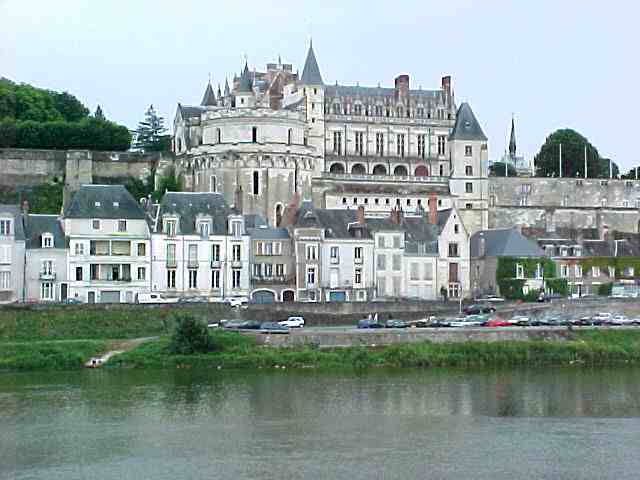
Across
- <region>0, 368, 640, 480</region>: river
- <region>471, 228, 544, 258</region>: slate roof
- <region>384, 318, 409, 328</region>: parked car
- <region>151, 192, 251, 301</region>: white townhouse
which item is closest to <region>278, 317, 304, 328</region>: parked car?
<region>384, 318, 409, 328</region>: parked car

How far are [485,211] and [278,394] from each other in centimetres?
5000

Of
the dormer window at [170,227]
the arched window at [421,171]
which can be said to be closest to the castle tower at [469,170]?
the arched window at [421,171]

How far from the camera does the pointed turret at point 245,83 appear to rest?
86875 millimetres

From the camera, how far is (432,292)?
230ft

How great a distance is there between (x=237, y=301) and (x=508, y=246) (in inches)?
629

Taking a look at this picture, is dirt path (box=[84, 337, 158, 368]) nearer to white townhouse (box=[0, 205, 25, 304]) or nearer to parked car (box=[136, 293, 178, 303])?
parked car (box=[136, 293, 178, 303])

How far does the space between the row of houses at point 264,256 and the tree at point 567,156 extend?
32907 millimetres

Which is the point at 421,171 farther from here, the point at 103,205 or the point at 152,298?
the point at 103,205

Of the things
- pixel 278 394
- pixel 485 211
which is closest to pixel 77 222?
pixel 278 394

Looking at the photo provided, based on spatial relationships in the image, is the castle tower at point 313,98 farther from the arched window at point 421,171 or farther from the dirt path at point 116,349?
the dirt path at point 116,349

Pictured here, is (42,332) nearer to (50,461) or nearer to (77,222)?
(77,222)

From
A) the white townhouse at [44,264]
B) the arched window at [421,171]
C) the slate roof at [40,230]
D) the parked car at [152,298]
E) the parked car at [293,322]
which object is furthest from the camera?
the arched window at [421,171]

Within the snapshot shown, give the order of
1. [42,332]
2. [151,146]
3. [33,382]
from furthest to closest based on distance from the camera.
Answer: [151,146], [42,332], [33,382]

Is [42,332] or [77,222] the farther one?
[77,222]
